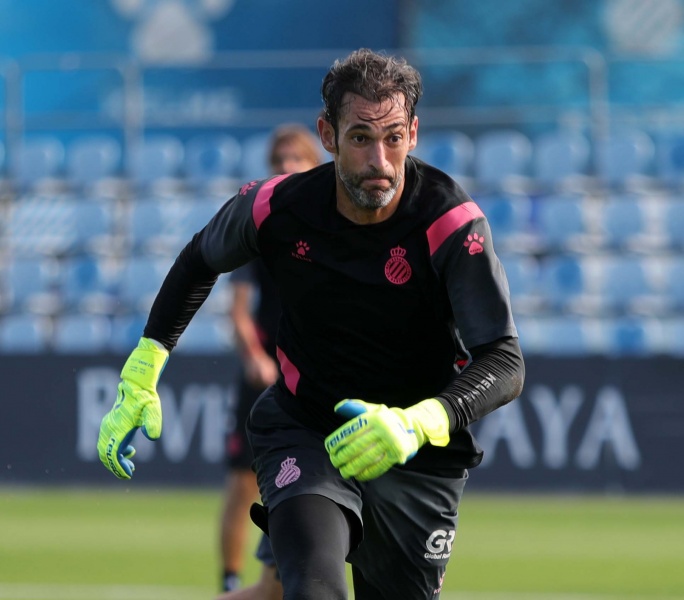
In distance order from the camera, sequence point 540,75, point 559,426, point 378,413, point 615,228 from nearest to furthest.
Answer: point 378,413 → point 559,426 → point 615,228 → point 540,75

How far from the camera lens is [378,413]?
433 centimetres

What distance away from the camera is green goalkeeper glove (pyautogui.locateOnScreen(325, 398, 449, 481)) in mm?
4285

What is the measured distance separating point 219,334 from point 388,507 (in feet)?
36.0

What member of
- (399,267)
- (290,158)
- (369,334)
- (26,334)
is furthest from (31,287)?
(399,267)

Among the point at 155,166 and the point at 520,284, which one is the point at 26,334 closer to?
the point at 155,166

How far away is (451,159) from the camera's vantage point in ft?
54.5

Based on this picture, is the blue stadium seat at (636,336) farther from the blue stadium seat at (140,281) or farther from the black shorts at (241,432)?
A: the black shorts at (241,432)

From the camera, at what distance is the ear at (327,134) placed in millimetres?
4895

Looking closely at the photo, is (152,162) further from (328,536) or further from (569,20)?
(328,536)

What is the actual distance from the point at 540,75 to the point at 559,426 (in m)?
6.88

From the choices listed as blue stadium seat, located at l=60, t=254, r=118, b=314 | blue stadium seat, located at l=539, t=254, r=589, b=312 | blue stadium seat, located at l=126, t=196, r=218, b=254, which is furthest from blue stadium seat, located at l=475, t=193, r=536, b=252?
blue stadium seat, located at l=60, t=254, r=118, b=314

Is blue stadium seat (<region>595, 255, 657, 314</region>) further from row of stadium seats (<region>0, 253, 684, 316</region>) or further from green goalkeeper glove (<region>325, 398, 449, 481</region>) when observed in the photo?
green goalkeeper glove (<region>325, 398, 449, 481</region>)

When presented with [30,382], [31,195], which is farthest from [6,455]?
[31,195]

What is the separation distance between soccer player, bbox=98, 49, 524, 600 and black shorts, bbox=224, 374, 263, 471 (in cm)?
277
